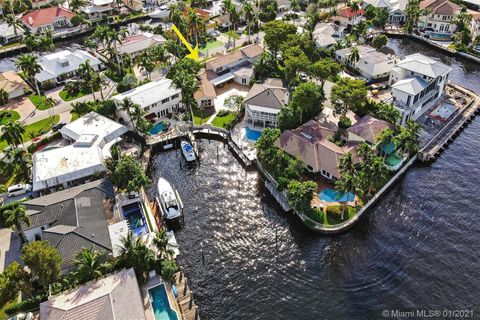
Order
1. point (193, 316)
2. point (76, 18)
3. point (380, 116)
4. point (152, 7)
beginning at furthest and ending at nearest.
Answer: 1. point (152, 7)
2. point (76, 18)
3. point (380, 116)
4. point (193, 316)

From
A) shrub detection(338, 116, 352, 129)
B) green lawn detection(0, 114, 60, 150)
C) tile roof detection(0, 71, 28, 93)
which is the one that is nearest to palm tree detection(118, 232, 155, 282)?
green lawn detection(0, 114, 60, 150)

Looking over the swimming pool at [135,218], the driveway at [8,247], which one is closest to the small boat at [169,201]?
the swimming pool at [135,218]

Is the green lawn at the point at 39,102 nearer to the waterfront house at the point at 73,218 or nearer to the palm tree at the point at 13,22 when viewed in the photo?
the waterfront house at the point at 73,218

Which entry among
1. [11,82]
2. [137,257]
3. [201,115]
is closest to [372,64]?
[201,115]

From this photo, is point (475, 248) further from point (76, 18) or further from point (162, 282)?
point (76, 18)

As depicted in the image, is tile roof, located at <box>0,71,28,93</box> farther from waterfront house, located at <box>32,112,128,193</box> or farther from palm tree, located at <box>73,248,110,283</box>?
palm tree, located at <box>73,248,110,283</box>

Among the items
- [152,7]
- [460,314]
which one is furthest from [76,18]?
[460,314]
